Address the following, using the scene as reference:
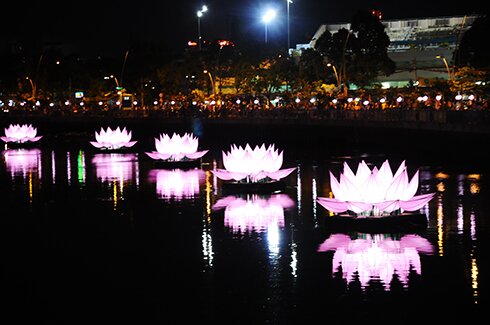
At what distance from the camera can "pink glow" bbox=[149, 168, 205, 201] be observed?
23.2 meters

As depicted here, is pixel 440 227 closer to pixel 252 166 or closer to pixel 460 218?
pixel 460 218

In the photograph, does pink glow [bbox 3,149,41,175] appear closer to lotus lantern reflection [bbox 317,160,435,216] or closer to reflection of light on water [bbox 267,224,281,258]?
reflection of light on water [bbox 267,224,281,258]

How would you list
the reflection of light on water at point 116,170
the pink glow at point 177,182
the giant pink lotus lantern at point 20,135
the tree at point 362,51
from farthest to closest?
1. the tree at point 362,51
2. the giant pink lotus lantern at point 20,135
3. the reflection of light on water at point 116,170
4. the pink glow at point 177,182

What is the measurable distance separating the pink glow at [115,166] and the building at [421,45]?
66170 millimetres

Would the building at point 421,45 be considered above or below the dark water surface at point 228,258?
above

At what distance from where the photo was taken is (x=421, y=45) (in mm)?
119125

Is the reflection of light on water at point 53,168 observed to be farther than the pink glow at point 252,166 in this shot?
Yes

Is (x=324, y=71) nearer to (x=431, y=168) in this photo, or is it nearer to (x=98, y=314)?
(x=431, y=168)

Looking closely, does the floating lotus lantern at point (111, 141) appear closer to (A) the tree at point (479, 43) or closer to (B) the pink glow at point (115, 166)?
(B) the pink glow at point (115, 166)

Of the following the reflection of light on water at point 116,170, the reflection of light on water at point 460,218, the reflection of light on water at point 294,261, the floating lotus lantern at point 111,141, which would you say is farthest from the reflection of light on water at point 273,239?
the floating lotus lantern at point 111,141

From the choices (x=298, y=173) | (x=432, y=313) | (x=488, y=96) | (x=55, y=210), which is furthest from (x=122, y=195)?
(x=488, y=96)

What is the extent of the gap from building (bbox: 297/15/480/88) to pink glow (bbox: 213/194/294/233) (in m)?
80.6

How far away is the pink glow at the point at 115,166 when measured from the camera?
28.5m

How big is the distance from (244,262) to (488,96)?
44.0m
